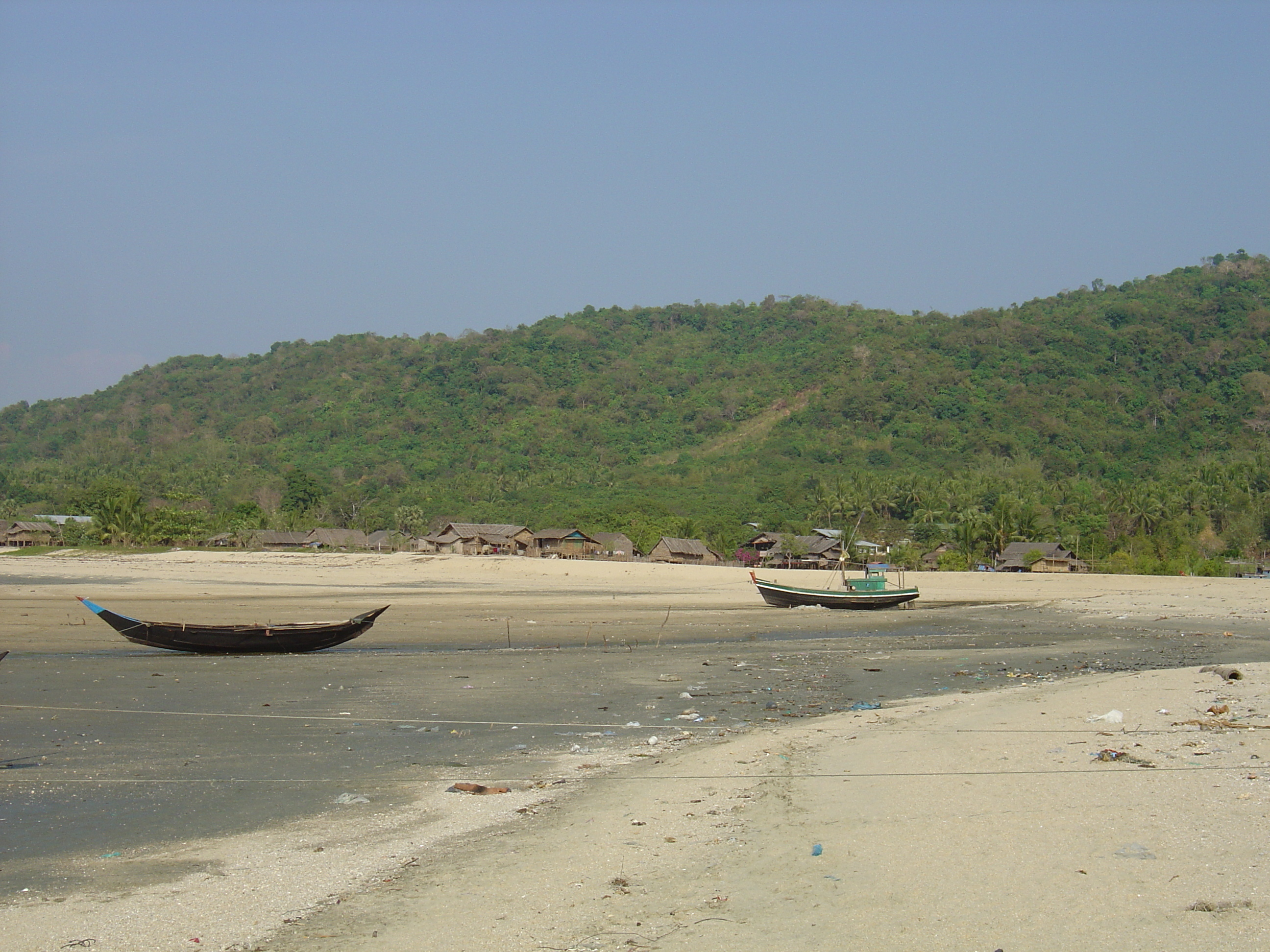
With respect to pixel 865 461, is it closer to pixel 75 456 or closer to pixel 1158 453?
pixel 1158 453

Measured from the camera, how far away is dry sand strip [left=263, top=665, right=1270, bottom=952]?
5.45m

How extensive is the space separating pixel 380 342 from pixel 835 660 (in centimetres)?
18168

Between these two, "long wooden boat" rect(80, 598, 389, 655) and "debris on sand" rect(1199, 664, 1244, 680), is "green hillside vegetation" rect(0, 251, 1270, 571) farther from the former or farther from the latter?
"long wooden boat" rect(80, 598, 389, 655)

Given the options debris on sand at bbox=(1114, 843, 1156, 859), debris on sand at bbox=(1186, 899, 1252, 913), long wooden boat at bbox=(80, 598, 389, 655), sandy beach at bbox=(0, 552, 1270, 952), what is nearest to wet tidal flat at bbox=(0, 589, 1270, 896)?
sandy beach at bbox=(0, 552, 1270, 952)

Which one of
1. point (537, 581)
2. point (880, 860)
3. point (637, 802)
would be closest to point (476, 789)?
point (637, 802)

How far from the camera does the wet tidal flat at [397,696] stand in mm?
8656

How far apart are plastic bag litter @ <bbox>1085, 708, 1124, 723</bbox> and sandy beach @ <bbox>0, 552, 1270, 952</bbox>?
1.07 feet

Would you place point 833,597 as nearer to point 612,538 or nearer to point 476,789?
point 476,789

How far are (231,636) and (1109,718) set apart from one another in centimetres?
1573

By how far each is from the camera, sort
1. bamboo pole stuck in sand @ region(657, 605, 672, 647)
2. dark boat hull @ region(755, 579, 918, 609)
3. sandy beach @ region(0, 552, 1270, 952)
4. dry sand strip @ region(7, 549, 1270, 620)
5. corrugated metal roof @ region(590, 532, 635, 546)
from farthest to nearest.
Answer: corrugated metal roof @ region(590, 532, 635, 546) < dry sand strip @ region(7, 549, 1270, 620) < dark boat hull @ region(755, 579, 918, 609) < bamboo pole stuck in sand @ region(657, 605, 672, 647) < sandy beach @ region(0, 552, 1270, 952)

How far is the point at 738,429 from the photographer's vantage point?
134125 millimetres

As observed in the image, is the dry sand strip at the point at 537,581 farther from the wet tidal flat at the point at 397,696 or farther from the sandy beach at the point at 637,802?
the sandy beach at the point at 637,802

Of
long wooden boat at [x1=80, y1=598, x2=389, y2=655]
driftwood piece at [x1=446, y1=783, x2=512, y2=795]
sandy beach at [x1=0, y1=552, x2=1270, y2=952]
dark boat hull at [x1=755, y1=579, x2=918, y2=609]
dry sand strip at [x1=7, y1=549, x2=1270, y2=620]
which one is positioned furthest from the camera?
dry sand strip at [x1=7, y1=549, x2=1270, y2=620]

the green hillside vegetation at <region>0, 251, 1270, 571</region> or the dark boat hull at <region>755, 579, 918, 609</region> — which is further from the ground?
the green hillside vegetation at <region>0, 251, 1270, 571</region>
